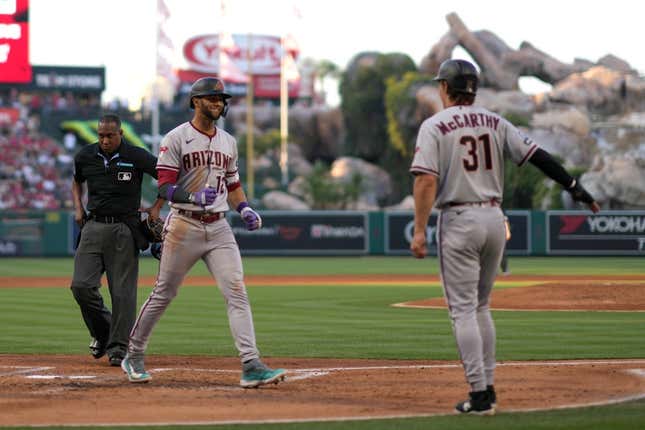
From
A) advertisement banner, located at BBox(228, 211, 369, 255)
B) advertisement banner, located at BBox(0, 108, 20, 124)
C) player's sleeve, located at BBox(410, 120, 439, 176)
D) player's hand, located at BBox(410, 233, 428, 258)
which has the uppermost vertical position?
advertisement banner, located at BBox(0, 108, 20, 124)

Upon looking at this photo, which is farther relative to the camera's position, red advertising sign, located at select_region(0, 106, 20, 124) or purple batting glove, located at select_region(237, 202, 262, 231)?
red advertising sign, located at select_region(0, 106, 20, 124)

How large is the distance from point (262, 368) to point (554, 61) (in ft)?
219

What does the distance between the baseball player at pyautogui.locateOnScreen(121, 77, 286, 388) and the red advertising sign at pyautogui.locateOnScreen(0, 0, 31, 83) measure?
35329 mm

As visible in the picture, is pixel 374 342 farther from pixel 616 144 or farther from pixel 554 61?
pixel 554 61

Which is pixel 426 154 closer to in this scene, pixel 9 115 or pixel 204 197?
pixel 204 197

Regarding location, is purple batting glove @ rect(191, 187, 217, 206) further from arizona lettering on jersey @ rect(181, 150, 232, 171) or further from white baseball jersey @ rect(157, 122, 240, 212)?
arizona lettering on jersey @ rect(181, 150, 232, 171)

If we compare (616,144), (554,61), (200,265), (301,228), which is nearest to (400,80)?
(554,61)

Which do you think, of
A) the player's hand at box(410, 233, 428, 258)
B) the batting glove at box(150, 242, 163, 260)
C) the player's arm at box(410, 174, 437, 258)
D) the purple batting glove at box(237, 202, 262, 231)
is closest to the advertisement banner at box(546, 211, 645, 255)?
the batting glove at box(150, 242, 163, 260)

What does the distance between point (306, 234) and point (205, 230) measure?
32498 mm

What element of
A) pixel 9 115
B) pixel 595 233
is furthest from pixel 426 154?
pixel 9 115

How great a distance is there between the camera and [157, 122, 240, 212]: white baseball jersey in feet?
28.0

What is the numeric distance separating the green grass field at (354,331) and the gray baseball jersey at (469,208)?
0.51m

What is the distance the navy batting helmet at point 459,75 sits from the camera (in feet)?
23.8

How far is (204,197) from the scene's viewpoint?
27.6 ft
